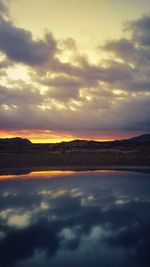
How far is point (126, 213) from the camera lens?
55.8 feet

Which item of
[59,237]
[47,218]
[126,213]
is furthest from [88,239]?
[126,213]

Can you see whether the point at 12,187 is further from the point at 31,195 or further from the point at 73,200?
the point at 73,200

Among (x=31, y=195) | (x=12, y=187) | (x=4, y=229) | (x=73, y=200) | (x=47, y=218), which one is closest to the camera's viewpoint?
(x=4, y=229)

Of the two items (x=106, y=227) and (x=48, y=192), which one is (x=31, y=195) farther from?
(x=106, y=227)

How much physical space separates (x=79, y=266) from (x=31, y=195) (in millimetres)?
13839

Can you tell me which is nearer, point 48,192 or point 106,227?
point 106,227

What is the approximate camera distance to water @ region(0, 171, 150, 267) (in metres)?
10.6

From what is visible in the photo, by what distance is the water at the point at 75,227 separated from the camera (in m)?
10.6

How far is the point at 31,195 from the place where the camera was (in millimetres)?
23203

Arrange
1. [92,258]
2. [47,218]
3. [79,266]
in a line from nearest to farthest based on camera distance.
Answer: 1. [79,266]
2. [92,258]
3. [47,218]

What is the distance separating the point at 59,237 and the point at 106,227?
2.68m

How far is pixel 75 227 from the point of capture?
14195 mm

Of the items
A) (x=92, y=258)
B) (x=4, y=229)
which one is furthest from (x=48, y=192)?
(x=92, y=258)

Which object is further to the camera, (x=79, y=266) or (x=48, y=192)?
(x=48, y=192)
